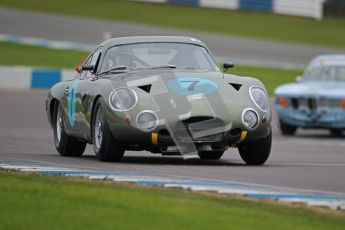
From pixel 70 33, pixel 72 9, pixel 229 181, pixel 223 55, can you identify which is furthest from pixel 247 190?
pixel 72 9

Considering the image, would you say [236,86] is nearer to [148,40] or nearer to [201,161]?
[201,161]

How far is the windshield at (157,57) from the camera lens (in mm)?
12477

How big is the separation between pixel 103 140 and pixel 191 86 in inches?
38.9

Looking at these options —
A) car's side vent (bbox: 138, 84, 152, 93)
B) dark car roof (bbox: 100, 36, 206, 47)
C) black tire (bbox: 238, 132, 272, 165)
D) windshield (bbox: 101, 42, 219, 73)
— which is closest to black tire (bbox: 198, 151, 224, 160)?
black tire (bbox: 238, 132, 272, 165)

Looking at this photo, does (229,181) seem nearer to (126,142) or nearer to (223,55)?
(126,142)

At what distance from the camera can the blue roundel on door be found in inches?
450

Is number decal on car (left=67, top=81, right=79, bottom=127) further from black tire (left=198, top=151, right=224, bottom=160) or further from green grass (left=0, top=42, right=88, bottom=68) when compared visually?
green grass (left=0, top=42, right=88, bottom=68)

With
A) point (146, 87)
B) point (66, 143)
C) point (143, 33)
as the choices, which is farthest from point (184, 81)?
point (143, 33)

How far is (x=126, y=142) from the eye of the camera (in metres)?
11.5

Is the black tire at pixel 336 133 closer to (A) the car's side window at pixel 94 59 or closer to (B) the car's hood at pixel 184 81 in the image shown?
(A) the car's side window at pixel 94 59

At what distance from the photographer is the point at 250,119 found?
1149cm

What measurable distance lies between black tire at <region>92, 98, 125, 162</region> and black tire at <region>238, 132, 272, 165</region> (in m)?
1.23

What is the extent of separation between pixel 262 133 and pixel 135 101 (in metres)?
1.28

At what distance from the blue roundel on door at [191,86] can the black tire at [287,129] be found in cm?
848
